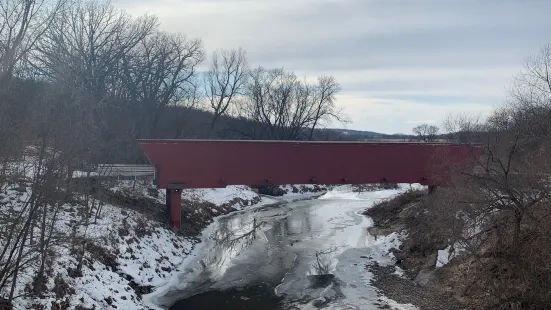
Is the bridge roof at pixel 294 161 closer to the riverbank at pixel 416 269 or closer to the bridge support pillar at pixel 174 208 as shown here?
the bridge support pillar at pixel 174 208

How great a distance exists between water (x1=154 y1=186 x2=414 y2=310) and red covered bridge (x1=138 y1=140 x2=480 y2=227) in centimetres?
303

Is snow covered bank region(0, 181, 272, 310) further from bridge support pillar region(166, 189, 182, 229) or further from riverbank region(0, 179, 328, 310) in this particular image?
bridge support pillar region(166, 189, 182, 229)

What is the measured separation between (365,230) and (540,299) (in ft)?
52.6

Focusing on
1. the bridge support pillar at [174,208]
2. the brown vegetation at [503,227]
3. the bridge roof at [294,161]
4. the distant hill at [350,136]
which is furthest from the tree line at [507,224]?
the distant hill at [350,136]

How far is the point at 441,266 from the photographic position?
1697cm

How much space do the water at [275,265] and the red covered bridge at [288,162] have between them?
Answer: 9.94 feet

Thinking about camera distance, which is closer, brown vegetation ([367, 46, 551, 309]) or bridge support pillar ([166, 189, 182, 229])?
brown vegetation ([367, 46, 551, 309])

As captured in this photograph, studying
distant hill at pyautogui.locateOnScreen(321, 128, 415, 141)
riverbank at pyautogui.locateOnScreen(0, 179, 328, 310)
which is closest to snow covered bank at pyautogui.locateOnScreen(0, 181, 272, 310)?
riverbank at pyautogui.locateOnScreen(0, 179, 328, 310)

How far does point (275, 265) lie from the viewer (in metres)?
19.3

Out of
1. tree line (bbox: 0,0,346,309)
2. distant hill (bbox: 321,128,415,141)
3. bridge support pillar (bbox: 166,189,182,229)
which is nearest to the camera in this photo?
tree line (bbox: 0,0,346,309)

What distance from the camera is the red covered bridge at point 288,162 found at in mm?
24109

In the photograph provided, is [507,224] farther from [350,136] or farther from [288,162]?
[350,136]

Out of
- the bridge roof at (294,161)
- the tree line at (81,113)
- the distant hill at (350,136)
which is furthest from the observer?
the distant hill at (350,136)

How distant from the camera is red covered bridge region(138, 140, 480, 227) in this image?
24109 millimetres
